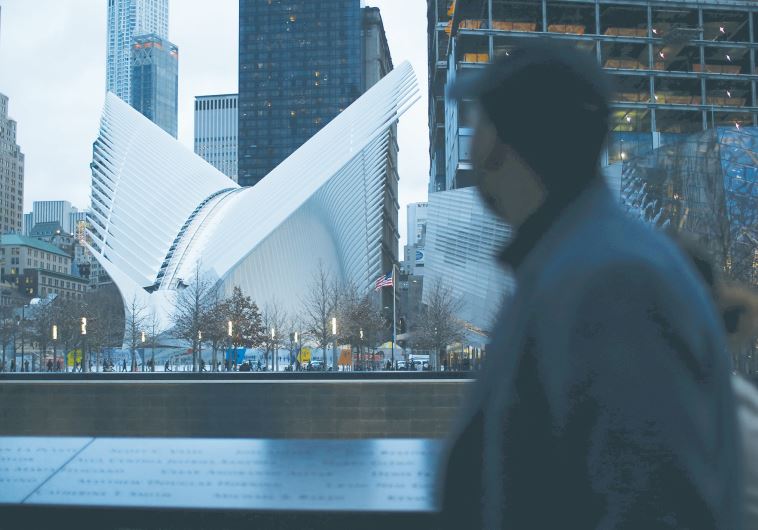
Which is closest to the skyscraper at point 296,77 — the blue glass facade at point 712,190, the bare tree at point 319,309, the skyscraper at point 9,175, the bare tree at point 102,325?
the skyscraper at point 9,175

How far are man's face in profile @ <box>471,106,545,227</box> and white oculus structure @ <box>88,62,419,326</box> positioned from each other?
47.7 meters

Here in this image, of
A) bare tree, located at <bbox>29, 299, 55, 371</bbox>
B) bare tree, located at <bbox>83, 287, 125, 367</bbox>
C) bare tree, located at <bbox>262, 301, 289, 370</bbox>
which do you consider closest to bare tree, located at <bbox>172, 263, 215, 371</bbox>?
bare tree, located at <bbox>262, 301, 289, 370</bbox>

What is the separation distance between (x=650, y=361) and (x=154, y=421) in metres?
12.2

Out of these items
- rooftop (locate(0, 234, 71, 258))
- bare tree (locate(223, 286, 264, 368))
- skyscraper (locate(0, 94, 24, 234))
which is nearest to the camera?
bare tree (locate(223, 286, 264, 368))

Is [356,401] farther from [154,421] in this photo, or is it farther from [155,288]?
[155,288]

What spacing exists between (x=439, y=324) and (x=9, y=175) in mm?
124052

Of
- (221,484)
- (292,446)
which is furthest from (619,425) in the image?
(292,446)

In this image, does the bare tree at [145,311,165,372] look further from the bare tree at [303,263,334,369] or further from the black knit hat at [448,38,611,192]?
the black knit hat at [448,38,611,192]

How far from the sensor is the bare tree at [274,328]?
4620 centimetres

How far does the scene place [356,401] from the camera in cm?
1208

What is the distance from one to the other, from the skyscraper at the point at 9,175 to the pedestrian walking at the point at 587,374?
485ft

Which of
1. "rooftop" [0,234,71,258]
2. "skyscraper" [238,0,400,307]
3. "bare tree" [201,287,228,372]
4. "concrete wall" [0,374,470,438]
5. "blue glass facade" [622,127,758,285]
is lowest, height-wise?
"concrete wall" [0,374,470,438]

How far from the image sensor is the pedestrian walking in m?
1.04

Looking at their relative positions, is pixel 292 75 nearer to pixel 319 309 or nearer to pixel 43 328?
pixel 43 328
